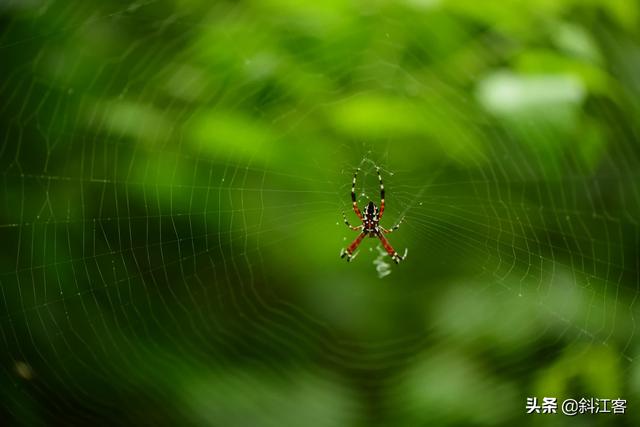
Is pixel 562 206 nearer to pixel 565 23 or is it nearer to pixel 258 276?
pixel 565 23

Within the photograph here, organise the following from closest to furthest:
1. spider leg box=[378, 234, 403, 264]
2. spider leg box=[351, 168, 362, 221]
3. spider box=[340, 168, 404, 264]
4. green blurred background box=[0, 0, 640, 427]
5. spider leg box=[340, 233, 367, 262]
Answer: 1. green blurred background box=[0, 0, 640, 427]
2. spider leg box=[340, 233, 367, 262]
3. spider leg box=[378, 234, 403, 264]
4. spider leg box=[351, 168, 362, 221]
5. spider box=[340, 168, 404, 264]

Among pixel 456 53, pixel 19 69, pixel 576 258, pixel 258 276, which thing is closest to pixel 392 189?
pixel 258 276

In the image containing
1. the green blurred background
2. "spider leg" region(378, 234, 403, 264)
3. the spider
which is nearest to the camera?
the green blurred background

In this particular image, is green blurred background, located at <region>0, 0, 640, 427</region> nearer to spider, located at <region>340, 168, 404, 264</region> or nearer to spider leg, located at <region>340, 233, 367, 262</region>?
spider leg, located at <region>340, 233, 367, 262</region>

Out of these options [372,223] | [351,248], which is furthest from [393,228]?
[351,248]

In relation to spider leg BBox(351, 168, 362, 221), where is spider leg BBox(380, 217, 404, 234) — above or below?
below

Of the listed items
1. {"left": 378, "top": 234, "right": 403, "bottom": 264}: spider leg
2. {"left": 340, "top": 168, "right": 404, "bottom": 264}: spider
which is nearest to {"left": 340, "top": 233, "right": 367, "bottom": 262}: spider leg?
{"left": 340, "top": 168, "right": 404, "bottom": 264}: spider

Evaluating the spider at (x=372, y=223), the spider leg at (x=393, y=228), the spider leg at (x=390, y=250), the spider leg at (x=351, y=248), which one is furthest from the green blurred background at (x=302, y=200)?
the spider at (x=372, y=223)
